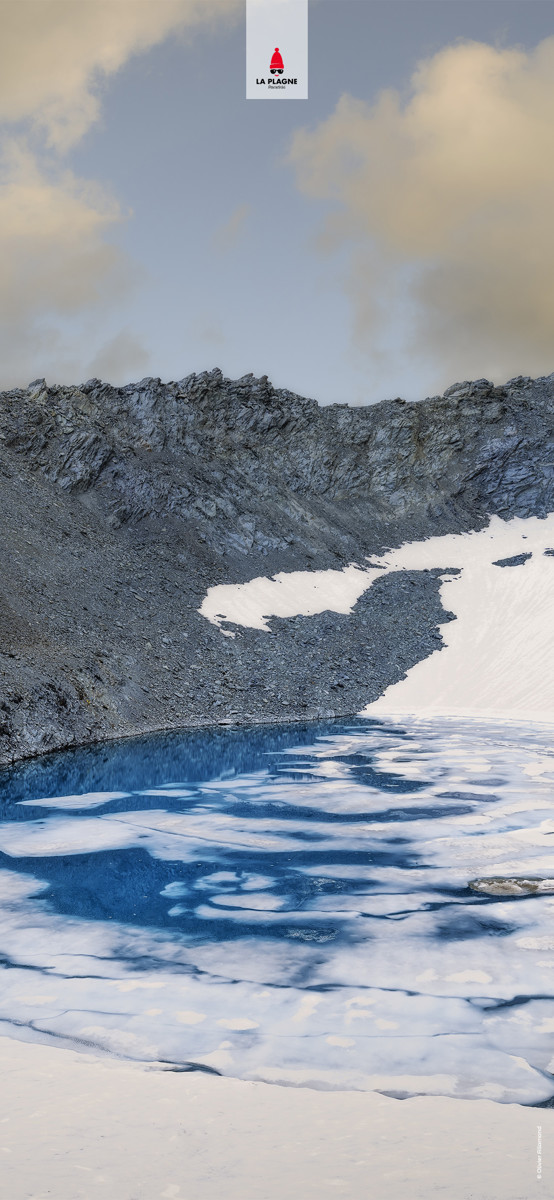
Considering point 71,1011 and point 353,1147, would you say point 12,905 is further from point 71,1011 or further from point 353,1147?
point 353,1147

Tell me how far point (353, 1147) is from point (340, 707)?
24.6 m

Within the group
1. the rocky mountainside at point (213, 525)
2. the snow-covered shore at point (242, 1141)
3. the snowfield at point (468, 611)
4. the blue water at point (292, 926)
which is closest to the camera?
the snow-covered shore at point (242, 1141)

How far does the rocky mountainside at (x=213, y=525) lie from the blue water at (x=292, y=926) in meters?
8.03

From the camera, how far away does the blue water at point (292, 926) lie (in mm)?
6371

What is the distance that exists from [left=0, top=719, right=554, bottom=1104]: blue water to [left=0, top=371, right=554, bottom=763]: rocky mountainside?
8.03 m

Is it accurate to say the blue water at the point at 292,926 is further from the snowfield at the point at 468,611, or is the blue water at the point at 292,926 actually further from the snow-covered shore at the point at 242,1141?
the snowfield at the point at 468,611

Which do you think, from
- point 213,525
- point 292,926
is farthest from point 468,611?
point 292,926

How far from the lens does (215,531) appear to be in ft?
139

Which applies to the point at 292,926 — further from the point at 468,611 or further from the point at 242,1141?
the point at 468,611

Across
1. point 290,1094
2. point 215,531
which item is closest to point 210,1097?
point 290,1094

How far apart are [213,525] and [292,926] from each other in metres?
34.6

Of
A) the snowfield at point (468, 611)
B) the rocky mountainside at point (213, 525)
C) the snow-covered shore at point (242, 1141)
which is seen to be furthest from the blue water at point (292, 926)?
the snowfield at point (468, 611)

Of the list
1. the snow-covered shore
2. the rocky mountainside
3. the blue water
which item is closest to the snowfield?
the rocky mountainside

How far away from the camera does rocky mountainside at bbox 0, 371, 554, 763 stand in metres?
26.5
